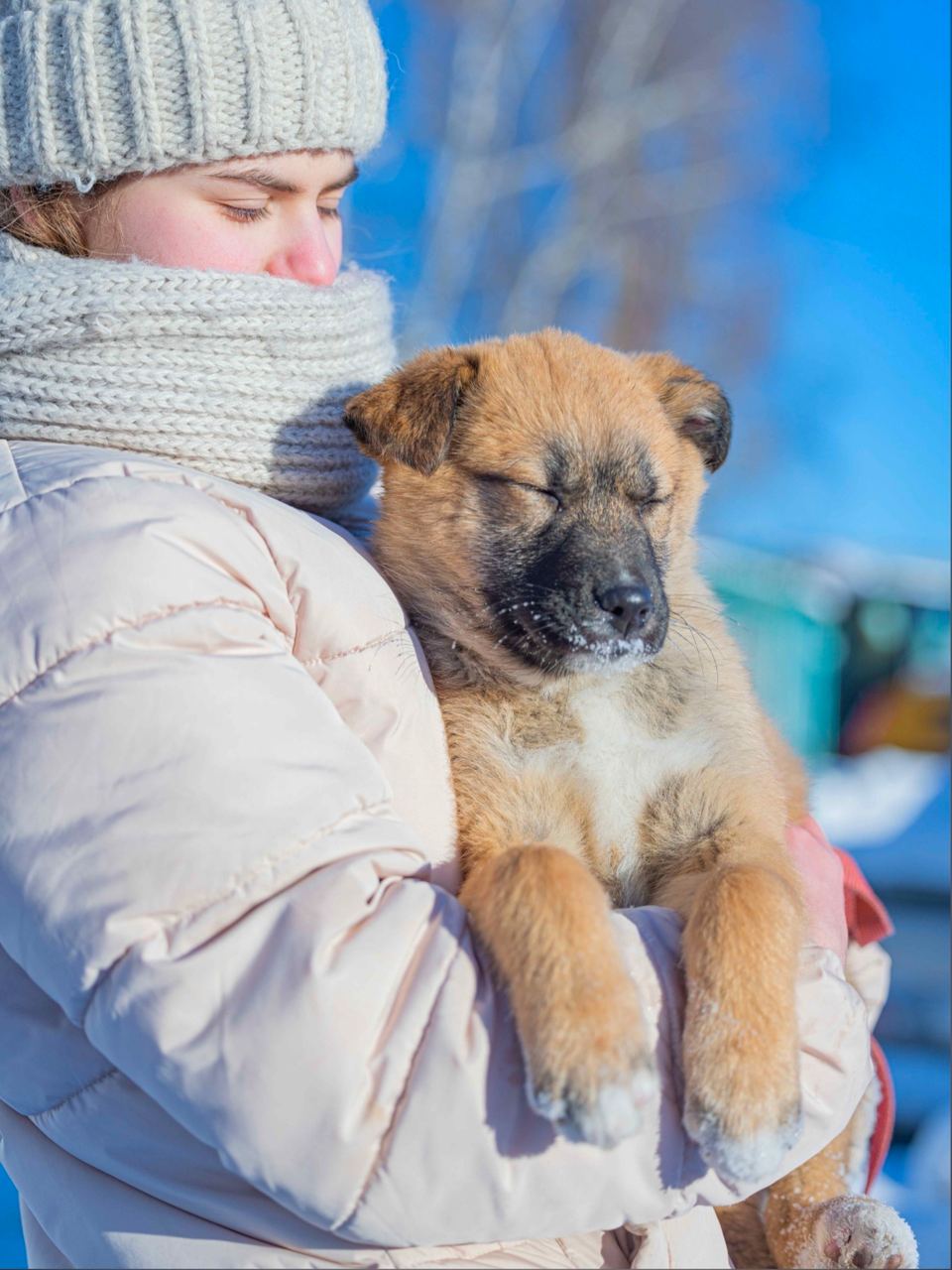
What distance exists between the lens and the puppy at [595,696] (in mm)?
1572

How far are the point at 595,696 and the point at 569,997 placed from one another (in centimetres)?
102

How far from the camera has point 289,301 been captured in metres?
2.25

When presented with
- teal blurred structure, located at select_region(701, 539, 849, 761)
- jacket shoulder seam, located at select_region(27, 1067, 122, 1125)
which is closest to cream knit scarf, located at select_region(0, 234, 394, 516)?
jacket shoulder seam, located at select_region(27, 1067, 122, 1125)

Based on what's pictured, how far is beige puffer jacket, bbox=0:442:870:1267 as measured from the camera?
4.38 ft

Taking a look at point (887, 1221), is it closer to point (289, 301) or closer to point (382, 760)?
point (382, 760)

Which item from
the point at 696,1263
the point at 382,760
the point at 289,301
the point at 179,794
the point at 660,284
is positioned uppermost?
the point at 289,301

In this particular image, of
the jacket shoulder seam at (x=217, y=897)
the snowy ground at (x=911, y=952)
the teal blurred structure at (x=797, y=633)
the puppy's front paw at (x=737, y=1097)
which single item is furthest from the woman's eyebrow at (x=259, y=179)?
the teal blurred structure at (x=797, y=633)

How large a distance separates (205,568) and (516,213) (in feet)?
36.0

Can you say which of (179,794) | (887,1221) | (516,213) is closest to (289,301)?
(179,794)

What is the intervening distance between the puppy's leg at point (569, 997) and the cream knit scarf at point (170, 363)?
1013mm

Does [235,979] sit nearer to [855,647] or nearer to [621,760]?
[621,760]

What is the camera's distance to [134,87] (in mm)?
2172

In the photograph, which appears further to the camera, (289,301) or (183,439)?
(289,301)

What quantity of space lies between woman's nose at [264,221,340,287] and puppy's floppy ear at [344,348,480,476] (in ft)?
0.88
